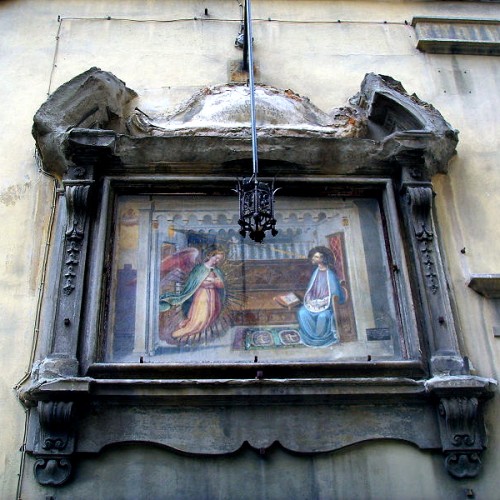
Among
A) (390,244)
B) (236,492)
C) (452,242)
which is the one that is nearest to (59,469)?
(236,492)

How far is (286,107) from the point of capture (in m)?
6.49

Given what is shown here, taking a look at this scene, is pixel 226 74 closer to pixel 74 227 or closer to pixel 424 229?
pixel 74 227

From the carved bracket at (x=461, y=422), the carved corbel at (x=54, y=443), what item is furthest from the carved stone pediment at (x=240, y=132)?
the carved corbel at (x=54, y=443)

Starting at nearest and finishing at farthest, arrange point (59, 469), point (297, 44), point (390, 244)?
point (59, 469)
point (390, 244)
point (297, 44)

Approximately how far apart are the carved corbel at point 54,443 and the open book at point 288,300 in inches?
65.0

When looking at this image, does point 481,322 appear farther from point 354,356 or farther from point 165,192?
point 165,192

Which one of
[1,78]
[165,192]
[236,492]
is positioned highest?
[1,78]

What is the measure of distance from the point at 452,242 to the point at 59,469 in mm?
3262

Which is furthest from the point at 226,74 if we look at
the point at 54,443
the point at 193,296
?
the point at 54,443

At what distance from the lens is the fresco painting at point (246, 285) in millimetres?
5367

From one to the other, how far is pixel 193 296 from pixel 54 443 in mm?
1445

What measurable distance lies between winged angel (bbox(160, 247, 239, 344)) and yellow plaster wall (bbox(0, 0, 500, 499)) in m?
0.92

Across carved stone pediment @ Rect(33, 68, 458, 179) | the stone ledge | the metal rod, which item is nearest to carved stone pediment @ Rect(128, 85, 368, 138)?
carved stone pediment @ Rect(33, 68, 458, 179)

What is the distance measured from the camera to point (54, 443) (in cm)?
474
